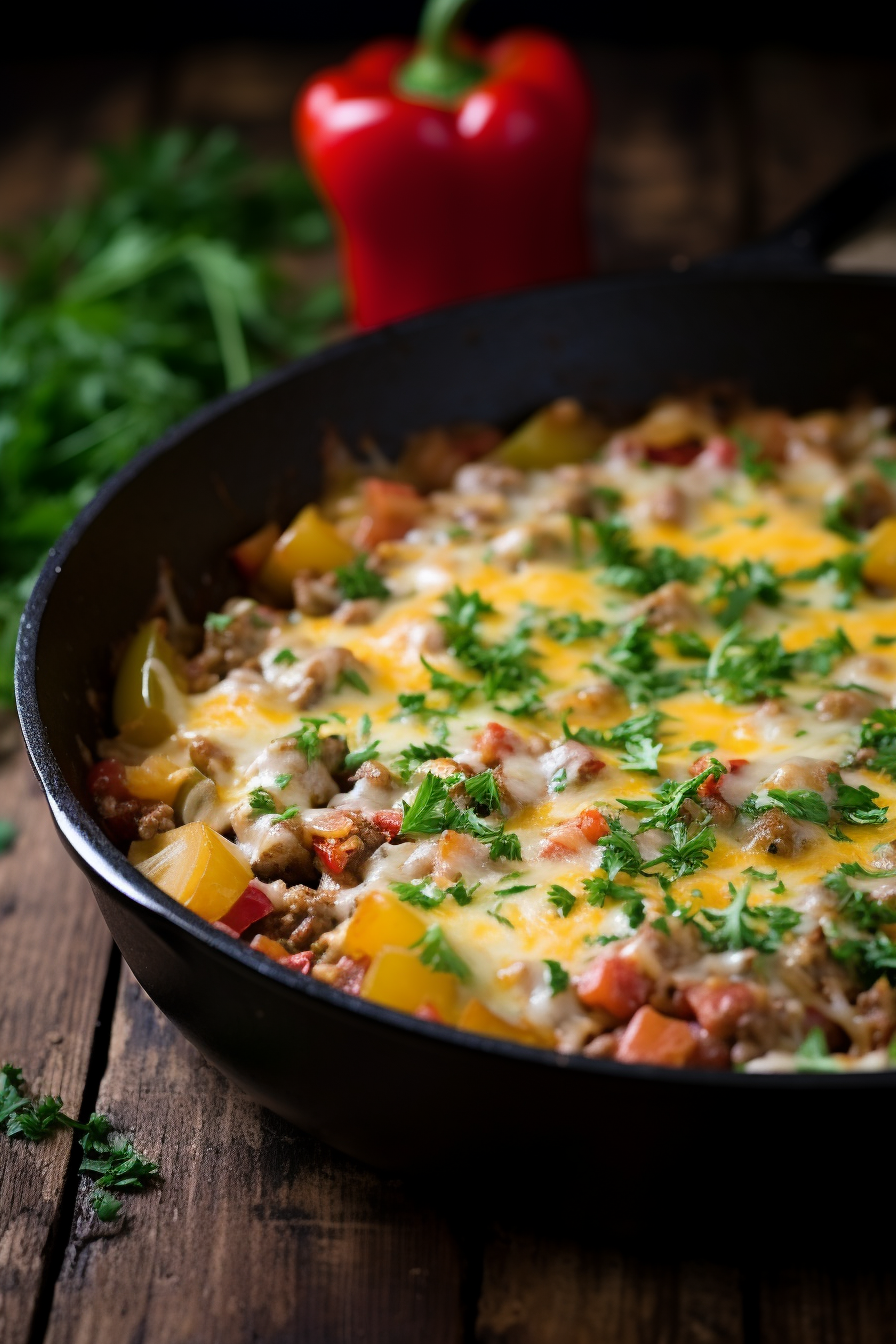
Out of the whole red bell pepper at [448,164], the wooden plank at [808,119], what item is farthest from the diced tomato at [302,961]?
the wooden plank at [808,119]

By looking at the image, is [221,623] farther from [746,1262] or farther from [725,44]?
[725,44]

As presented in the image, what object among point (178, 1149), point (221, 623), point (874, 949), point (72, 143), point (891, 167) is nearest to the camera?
point (874, 949)

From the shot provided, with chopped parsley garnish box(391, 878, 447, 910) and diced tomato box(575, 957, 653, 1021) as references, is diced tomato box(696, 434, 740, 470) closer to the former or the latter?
chopped parsley garnish box(391, 878, 447, 910)

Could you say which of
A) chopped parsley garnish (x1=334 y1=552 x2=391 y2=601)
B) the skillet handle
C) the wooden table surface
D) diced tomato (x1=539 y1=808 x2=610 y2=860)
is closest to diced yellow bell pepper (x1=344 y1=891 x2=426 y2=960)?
diced tomato (x1=539 y1=808 x2=610 y2=860)

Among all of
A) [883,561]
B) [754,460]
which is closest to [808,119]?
[754,460]

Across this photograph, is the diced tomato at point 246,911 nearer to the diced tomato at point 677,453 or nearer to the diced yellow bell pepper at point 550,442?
the diced yellow bell pepper at point 550,442

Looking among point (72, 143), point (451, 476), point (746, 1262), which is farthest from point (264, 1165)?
point (72, 143)

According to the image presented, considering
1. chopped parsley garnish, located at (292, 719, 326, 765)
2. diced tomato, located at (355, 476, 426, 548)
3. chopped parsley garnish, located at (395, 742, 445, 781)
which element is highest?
chopped parsley garnish, located at (292, 719, 326, 765)
